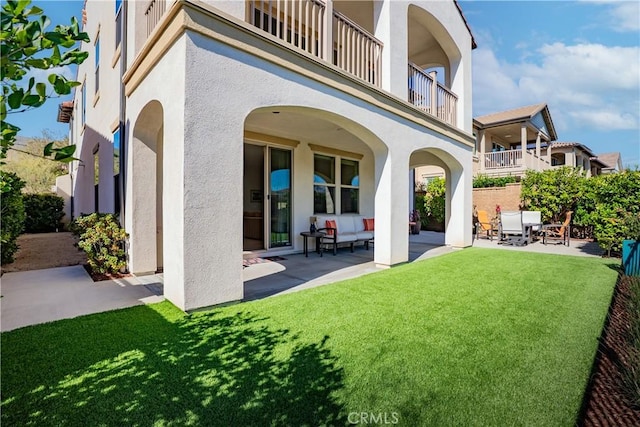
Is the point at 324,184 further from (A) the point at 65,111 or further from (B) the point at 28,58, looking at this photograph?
(A) the point at 65,111

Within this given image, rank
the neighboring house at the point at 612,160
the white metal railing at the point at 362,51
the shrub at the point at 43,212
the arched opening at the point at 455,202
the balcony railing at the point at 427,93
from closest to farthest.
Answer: the white metal railing at the point at 362,51, the balcony railing at the point at 427,93, the arched opening at the point at 455,202, the shrub at the point at 43,212, the neighboring house at the point at 612,160

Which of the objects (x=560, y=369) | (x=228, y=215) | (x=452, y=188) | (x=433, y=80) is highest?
(x=433, y=80)

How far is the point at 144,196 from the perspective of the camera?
626cm

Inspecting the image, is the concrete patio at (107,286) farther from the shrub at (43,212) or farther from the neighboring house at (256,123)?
the shrub at (43,212)

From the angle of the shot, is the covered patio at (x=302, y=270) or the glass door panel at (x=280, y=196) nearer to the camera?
the covered patio at (x=302, y=270)

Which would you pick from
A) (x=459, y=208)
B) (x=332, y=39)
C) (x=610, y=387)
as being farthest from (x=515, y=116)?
(x=610, y=387)

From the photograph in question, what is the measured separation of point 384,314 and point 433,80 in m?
8.03

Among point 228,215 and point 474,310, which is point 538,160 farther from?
point 228,215

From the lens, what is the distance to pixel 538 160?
2066cm

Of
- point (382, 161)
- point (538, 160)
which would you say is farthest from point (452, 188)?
point (538, 160)

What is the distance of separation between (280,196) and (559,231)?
12.5m

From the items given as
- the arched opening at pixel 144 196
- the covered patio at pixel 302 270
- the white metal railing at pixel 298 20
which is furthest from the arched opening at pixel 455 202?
the arched opening at pixel 144 196

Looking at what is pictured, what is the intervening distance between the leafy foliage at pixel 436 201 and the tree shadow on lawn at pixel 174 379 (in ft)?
52.7

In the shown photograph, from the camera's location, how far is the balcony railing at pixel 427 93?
913 centimetres
